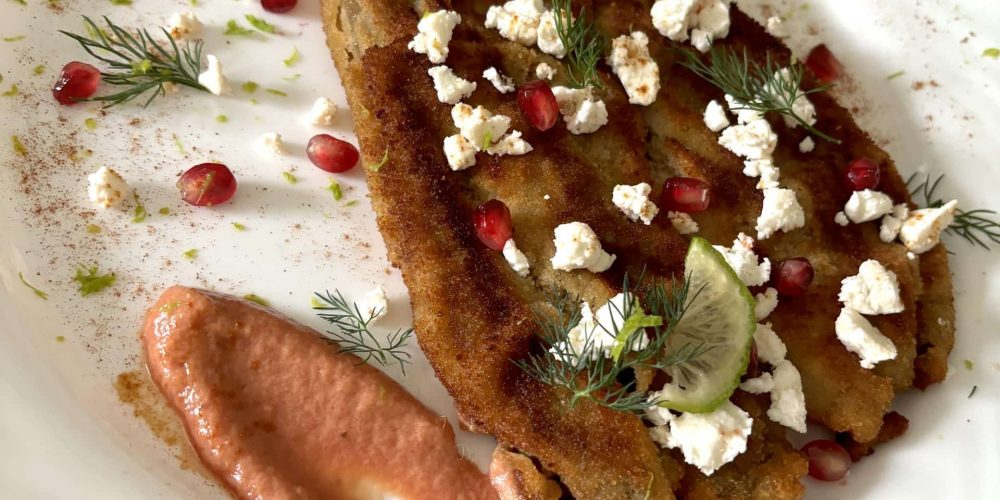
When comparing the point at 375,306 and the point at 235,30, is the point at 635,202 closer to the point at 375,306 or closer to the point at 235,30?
the point at 375,306

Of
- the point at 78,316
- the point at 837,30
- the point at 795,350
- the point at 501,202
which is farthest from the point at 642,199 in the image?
the point at 78,316

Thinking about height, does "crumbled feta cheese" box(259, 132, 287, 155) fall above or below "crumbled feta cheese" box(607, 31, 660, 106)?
below

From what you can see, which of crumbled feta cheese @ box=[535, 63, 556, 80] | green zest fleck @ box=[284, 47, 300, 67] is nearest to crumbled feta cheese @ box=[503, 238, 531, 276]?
crumbled feta cheese @ box=[535, 63, 556, 80]

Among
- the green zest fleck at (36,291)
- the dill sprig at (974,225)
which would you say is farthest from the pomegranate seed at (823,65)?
the green zest fleck at (36,291)

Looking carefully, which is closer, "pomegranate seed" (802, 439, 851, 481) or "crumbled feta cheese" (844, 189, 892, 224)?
"pomegranate seed" (802, 439, 851, 481)

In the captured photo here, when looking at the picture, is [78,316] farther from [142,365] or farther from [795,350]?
[795,350]

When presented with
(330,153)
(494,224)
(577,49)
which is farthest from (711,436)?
(330,153)

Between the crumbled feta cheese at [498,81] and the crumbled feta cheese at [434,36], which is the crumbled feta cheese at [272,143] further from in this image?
the crumbled feta cheese at [498,81]

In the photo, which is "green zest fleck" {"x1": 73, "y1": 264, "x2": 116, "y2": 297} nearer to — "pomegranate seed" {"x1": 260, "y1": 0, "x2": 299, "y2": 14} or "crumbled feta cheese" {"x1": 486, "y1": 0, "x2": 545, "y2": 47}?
"pomegranate seed" {"x1": 260, "y1": 0, "x2": 299, "y2": 14}
